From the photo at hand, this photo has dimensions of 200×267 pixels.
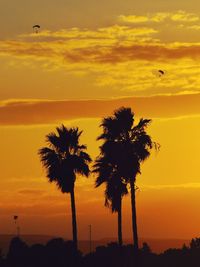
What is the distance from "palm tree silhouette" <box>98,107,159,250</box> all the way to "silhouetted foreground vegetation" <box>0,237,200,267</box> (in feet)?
28.5

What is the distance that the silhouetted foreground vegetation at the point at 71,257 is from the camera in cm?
8900

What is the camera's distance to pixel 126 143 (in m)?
82.8

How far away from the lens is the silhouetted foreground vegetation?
89.0 metres

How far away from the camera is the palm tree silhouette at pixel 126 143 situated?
82.2 m

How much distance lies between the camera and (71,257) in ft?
292

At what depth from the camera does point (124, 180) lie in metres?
86.6

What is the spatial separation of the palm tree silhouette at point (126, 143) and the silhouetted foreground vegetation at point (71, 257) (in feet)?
28.5

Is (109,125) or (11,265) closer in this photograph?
(109,125)

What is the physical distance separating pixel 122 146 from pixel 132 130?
6.06 feet

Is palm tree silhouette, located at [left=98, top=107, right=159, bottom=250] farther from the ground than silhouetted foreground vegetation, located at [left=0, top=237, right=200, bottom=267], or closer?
farther from the ground

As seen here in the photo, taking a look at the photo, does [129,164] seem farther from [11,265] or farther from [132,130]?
[11,265]

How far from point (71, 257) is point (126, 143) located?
44.7ft

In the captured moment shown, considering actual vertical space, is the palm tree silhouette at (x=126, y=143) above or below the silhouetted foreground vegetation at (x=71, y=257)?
above

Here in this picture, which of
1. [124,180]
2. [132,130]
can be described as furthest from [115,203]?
[132,130]
